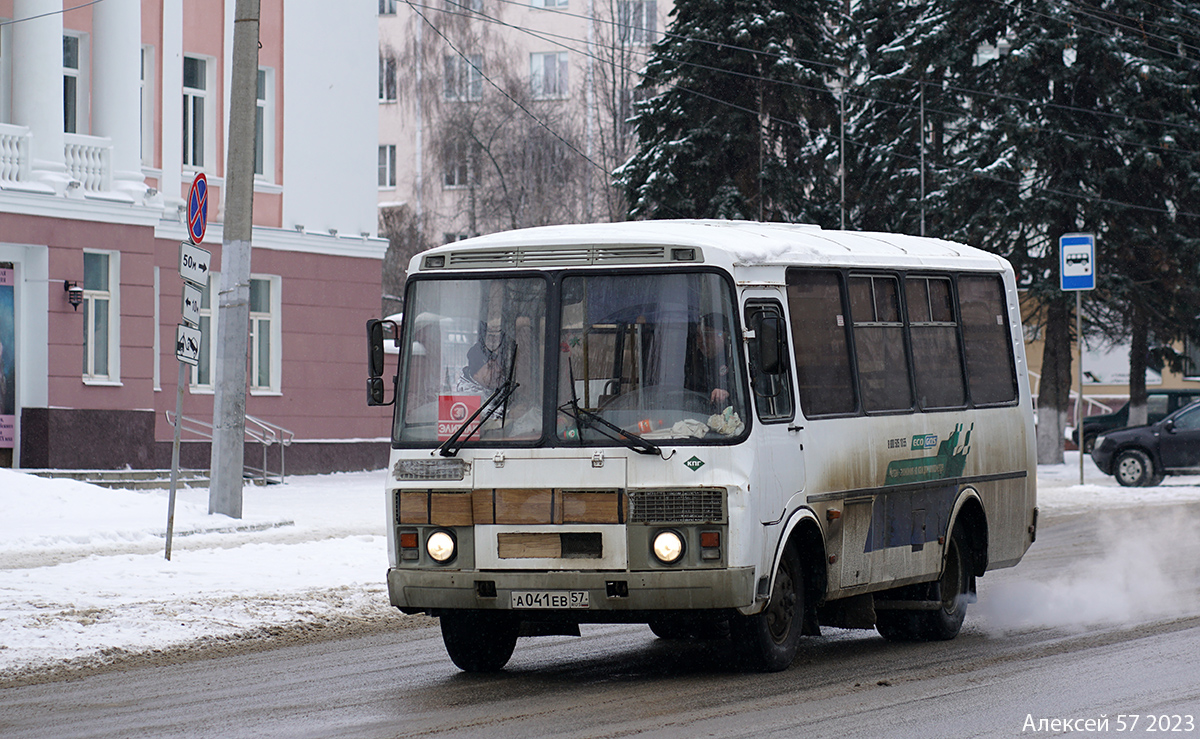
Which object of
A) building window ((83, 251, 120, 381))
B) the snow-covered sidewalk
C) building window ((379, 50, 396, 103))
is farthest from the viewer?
building window ((379, 50, 396, 103))

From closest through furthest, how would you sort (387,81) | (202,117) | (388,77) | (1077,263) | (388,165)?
(1077,263) < (202,117) < (388,77) < (387,81) < (388,165)

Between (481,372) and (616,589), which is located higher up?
(481,372)

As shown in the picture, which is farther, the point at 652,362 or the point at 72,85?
the point at 72,85

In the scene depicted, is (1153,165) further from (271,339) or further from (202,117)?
(202,117)

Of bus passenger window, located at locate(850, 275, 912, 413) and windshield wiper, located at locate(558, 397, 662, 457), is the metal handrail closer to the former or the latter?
bus passenger window, located at locate(850, 275, 912, 413)

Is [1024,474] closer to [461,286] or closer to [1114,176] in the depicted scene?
[461,286]

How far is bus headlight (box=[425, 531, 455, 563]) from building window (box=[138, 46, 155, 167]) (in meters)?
22.1

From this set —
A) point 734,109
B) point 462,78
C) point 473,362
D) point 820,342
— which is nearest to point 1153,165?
point 734,109

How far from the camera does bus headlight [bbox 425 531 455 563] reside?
1033cm

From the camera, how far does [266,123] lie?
33.4 metres

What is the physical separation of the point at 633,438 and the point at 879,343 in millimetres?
2602

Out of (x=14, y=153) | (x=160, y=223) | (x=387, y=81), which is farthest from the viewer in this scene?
(x=387, y=81)

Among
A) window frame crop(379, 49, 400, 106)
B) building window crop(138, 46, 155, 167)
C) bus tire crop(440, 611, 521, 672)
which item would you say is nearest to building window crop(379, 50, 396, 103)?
window frame crop(379, 49, 400, 106)

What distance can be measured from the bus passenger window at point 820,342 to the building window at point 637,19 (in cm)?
4892
